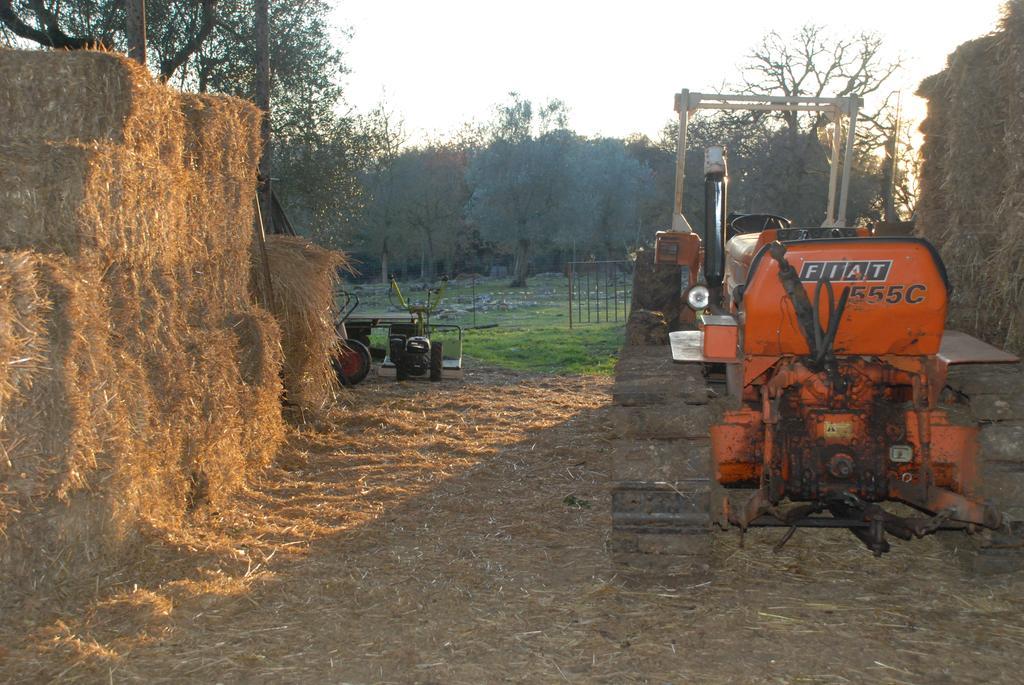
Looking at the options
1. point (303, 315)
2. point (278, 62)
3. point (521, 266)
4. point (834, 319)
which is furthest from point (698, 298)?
point (521, 266)

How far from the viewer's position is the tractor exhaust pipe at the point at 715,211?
556cm

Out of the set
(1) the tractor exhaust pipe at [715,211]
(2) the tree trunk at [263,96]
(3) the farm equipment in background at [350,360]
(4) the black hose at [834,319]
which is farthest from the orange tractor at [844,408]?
(3) the farm equipment in background at [350,360]

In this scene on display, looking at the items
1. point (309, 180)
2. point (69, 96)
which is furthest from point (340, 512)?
point (309, 180)

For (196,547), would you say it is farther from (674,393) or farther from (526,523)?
(674,393)

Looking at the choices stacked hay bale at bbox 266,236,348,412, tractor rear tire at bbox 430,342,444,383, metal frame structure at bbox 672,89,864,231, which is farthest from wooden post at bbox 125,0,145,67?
metal frame structure at bbox 672,89,864,231

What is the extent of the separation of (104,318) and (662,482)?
3.03m

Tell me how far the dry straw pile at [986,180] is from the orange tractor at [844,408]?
2.77ft

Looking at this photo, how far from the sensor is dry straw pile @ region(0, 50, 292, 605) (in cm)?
444

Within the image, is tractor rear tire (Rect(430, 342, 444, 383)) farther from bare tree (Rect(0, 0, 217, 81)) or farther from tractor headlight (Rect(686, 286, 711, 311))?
tractor headlight (Rect(686, 286, 711, 311))

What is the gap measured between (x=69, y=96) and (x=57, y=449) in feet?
6.03

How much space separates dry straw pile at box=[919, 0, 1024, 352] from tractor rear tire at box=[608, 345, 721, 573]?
2.19m

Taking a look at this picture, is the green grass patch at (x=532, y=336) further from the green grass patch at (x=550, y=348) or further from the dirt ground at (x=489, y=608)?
the dirt ground at (x=489, y=608)

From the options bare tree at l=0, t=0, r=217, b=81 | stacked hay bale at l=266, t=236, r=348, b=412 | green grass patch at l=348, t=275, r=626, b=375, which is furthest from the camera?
green grass patch at l=348, t=275, r=626, b=375

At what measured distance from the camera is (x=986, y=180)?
5.79m
